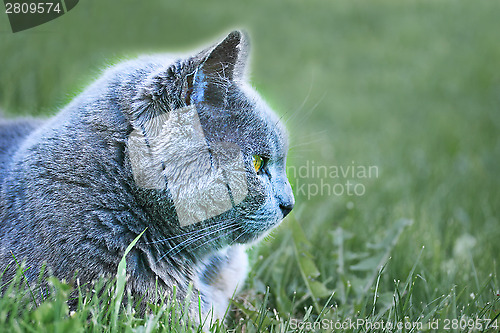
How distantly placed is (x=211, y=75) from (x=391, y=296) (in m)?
1.06

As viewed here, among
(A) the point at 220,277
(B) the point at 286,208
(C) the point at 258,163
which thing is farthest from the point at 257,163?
(A) the point at 220,277

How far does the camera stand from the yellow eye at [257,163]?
151cm

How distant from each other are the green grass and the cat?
14cm

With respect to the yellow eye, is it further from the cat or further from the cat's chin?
the cat's chin

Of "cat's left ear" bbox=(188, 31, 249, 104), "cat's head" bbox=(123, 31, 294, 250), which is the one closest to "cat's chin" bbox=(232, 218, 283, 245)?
"cat's head" bbox=(123, 31, 294, 250)

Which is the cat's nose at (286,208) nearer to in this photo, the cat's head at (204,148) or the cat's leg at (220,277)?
the cat's head at (204,148)

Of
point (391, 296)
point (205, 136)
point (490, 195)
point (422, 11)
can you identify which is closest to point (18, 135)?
point (205, 136)

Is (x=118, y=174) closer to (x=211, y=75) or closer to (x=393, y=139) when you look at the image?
(x=211, y=75)

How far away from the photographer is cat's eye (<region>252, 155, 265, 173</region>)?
1.51 meters

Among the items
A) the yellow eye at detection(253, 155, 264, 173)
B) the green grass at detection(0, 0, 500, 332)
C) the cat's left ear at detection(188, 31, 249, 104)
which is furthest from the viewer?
the green grass at detection(0, 0, 500, 332)

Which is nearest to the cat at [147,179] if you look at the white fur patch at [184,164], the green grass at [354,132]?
the white fur patch at [184,164]

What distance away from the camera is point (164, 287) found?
1442mm

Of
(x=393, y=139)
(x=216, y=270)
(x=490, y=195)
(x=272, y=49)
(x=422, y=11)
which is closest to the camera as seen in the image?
(x=216, y=270)

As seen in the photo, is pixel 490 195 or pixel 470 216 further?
pixel 490 195
